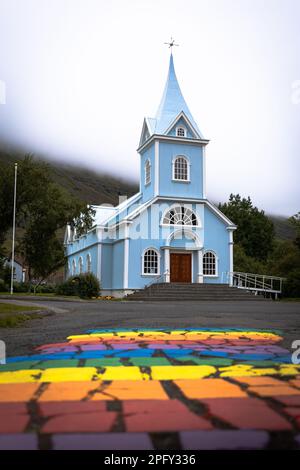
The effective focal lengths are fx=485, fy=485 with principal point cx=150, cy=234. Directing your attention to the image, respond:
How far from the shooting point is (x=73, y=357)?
569 centimetres

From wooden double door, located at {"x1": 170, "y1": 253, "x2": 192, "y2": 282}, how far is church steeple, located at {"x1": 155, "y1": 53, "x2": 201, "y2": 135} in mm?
8518

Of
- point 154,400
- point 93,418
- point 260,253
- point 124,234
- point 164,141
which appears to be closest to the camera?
point 93,418

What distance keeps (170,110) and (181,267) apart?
11.3 m

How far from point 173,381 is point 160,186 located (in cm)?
2838

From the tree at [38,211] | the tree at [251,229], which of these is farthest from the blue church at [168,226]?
the tree at [251,229]

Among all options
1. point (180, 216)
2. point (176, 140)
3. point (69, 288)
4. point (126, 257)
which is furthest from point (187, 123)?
point (69, 288)

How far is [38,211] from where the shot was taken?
38.9 metres

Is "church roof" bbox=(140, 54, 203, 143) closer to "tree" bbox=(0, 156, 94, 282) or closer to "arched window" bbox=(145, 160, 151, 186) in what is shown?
"arched window" bbox=(145, 160, 151, 186)

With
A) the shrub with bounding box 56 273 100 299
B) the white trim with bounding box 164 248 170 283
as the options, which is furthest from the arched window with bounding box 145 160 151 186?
the shrub with bounding box 56 273 100 299

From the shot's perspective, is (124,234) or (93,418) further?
(124,234)

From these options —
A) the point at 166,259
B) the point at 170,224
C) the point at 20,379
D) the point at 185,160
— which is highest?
the point at 185,160

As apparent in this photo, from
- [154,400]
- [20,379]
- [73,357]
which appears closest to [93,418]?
[154,400]

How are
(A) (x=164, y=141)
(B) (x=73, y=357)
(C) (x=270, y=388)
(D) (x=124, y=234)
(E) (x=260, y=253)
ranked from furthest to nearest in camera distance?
(E) (x=260, y=253) → (A) (x=164, y=141) → (D) (x=124, y=234) → (B) (x=73, y=357) → (C) (x=270, y=388)

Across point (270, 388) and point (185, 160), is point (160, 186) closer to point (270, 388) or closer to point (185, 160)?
point (185, 160)
